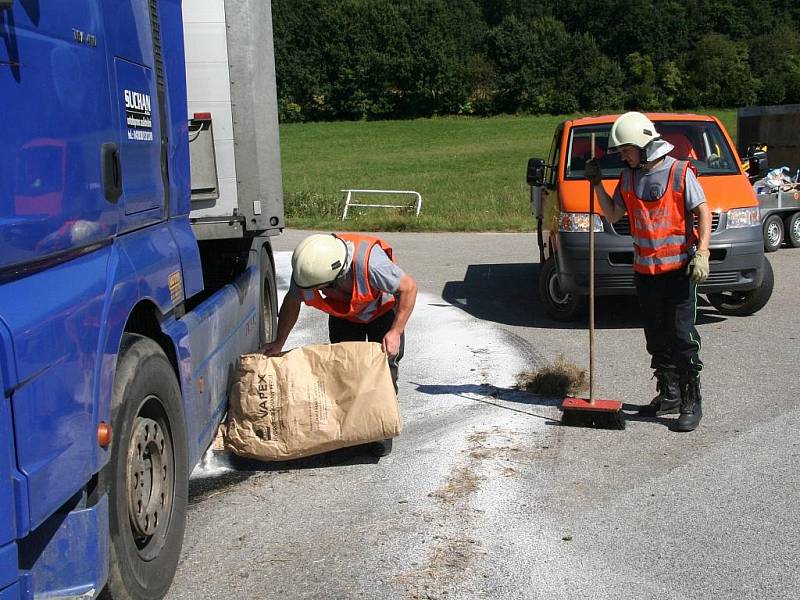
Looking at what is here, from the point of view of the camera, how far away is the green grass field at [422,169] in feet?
73.7

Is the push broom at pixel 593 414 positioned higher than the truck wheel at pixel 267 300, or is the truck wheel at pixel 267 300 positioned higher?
the truck wheel at pixel 267 300

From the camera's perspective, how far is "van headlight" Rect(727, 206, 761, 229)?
952cm

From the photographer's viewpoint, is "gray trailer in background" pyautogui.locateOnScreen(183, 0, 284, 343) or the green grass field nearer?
"gray trailer in background" pyautogui.locateOnScreen(183, 0, 284, 343)

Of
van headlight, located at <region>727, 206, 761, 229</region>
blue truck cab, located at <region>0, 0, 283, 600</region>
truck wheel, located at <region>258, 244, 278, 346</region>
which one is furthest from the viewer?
van headlight, located at <region>727, 206, 761, 229</region>

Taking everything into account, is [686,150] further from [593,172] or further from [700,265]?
[700,265]

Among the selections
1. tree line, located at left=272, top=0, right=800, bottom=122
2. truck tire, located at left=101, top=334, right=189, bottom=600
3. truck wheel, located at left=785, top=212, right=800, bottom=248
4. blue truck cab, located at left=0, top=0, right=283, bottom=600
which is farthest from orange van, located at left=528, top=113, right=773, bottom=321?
tree line, located at left=272, top=0, right=800, bottom=122

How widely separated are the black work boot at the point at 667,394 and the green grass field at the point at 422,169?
13.4 m

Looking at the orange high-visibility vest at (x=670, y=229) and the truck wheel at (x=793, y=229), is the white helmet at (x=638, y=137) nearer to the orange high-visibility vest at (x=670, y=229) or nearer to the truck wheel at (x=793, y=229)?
the orange high-visibility vest at (x=670, y=229)

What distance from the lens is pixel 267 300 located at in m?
8.52

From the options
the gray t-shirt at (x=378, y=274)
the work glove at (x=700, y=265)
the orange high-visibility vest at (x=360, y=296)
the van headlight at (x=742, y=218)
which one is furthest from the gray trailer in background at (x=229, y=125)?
the van headlight at (x=742, y=218)

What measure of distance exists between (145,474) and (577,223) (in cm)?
650

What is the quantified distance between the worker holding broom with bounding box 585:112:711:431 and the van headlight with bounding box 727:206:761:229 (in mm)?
3365

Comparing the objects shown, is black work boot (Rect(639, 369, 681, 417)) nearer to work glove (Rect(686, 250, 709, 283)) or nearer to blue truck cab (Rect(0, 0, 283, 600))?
work glove (Rect(686, 250, 709, 283))

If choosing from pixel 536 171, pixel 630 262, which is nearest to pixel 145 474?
pixel 630 262
